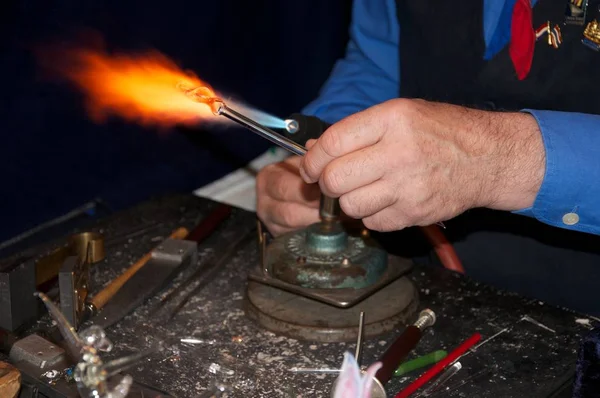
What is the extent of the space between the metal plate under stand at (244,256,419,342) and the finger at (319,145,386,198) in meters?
0.19

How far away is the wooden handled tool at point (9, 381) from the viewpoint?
37.7 inches

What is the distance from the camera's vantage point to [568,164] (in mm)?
1165

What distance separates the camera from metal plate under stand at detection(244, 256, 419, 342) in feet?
3.89

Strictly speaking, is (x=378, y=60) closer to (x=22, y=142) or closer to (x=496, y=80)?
(x=496, y=80)

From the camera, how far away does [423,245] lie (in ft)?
5.61

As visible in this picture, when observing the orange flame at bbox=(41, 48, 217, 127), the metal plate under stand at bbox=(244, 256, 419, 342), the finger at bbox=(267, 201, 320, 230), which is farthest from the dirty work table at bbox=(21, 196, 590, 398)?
the orange flame at bbox=(41, 48, 217, 127)

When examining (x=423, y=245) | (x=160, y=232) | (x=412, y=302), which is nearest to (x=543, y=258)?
(x=423, y=245)

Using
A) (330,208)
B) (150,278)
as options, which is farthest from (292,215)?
(150,278)

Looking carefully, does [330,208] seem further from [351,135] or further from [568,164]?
[568,164]

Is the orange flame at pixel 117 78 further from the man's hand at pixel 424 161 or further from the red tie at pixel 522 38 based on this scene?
the red tie at pixel 522 38

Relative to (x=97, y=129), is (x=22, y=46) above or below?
above

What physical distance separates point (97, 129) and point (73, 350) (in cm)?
96

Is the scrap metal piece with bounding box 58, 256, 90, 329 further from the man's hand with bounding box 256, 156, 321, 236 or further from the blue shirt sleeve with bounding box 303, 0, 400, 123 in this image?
the blue shirt sleeve with bounding box 303, 0, 400, 123

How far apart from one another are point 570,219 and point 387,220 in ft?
1.00
